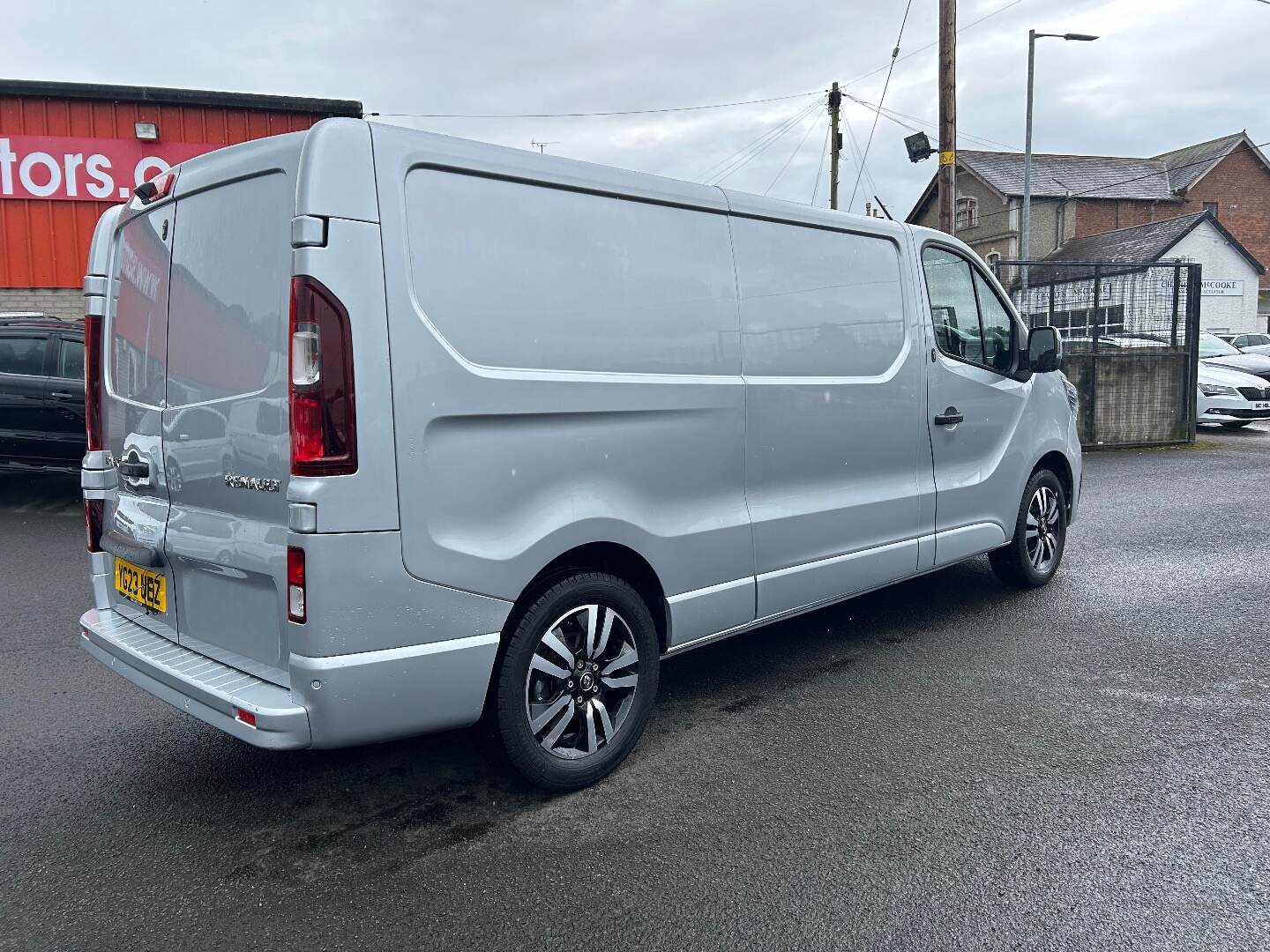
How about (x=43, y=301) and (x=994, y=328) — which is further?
(x=43, y=301)

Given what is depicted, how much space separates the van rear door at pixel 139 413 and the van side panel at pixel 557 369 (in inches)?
41.3

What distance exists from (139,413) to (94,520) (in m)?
0.58

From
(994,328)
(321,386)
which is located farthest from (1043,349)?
(321,386)

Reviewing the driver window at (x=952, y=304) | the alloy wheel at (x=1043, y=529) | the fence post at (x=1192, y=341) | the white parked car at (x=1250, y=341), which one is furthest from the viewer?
the white parked car at (x=1250, y=341)

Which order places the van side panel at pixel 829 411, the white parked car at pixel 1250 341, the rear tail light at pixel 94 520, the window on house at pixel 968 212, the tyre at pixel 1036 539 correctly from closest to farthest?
1. the rear tail light at pixel 94 520
2. the van side panel at pixel 829 411
3. the tyre at pixel 1036 539
4. the white parked car at pixel 1250 341
5. the window on house at pixel 968 212

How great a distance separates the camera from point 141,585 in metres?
3.49

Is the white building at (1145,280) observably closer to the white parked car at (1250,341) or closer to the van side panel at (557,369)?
the white parked car at (1250,341)

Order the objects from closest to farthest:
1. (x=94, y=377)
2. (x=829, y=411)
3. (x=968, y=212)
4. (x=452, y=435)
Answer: (x=452, y=435) < (x=94, y=377) < (x=829, y=411) < (x=968, y=212)

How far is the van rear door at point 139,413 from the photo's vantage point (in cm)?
334

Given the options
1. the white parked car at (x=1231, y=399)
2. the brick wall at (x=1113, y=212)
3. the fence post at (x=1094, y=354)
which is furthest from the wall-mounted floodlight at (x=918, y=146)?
the brick wall at (x=1113, y=212)

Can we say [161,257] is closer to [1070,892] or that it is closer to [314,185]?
[314,185]

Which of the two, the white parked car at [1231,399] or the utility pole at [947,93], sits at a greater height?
the utility pole at [947,93]

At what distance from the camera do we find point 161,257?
3377mm

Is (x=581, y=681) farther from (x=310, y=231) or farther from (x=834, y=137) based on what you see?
(x=834, y=137)
